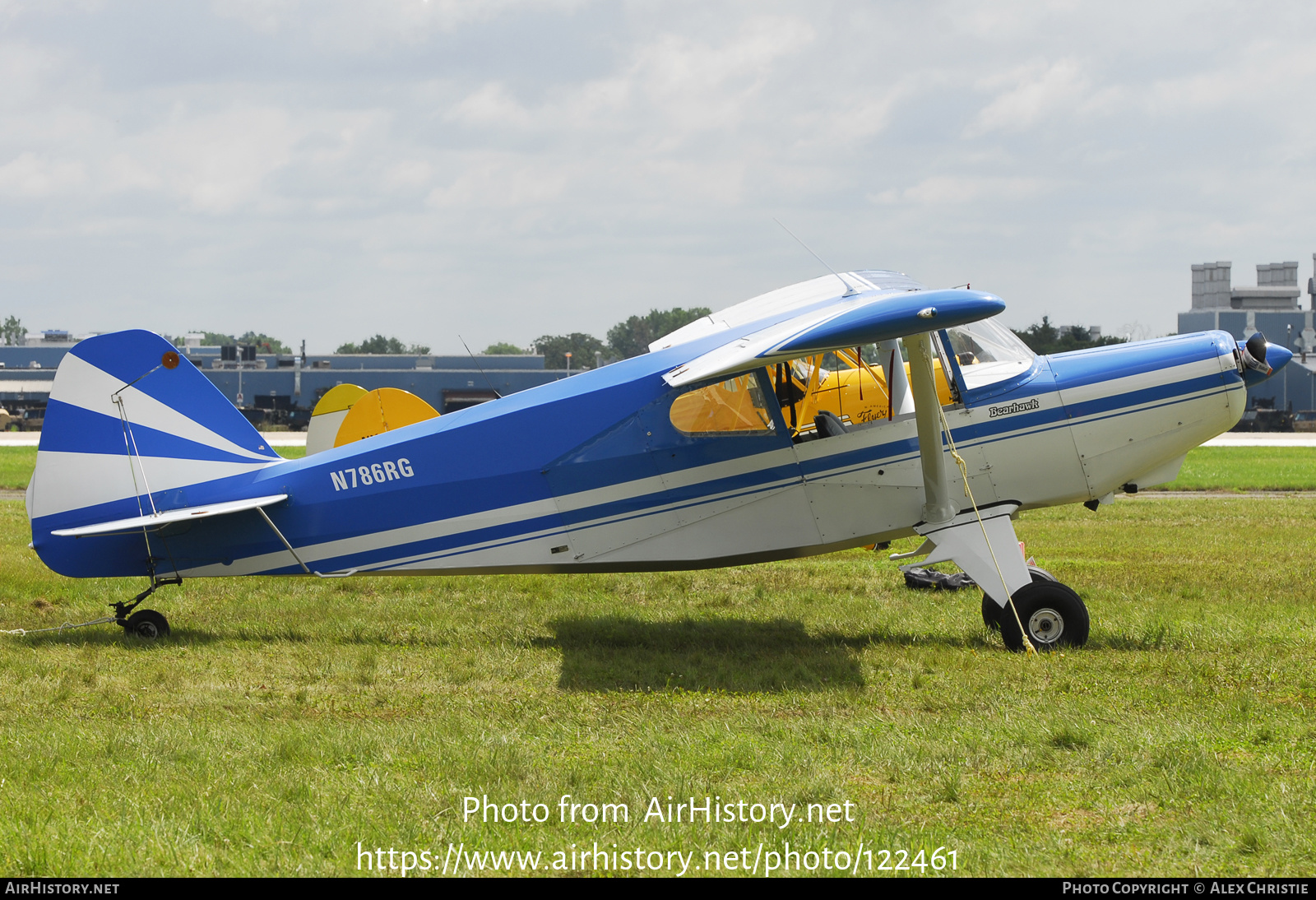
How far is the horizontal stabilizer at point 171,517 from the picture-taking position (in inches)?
320

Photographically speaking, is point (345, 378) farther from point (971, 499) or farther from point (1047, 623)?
point (1047, 623)

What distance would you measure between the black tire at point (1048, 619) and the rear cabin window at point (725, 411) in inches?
86.4

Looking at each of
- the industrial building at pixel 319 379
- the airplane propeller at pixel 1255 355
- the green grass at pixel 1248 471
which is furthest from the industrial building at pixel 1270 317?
the airplane propeller at pixel 1255 355

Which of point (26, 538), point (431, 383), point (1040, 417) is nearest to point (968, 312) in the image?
point (1040, 417)

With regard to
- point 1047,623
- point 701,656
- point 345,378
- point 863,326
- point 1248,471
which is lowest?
point 1248,471

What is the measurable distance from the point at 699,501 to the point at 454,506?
1904 millimetres

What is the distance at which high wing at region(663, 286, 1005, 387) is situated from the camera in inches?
262

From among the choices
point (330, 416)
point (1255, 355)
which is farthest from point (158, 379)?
point (1255, 355)

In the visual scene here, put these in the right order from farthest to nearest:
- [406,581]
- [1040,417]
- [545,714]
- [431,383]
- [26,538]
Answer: [431,383] < [26,538] < [406,581] < [1040,417] < [545,714]

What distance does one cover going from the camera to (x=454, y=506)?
832cm

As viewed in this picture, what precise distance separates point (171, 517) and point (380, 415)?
12.0ft

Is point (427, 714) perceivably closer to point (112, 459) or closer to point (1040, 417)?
point (112, 459)

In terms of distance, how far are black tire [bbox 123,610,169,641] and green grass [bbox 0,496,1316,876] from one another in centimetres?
18

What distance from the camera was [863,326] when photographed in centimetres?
676
